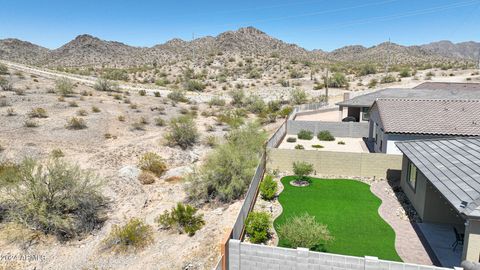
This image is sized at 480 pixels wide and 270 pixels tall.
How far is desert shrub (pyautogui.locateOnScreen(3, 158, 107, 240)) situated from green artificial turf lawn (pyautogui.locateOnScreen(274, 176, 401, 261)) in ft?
27.3

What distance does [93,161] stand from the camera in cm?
2144

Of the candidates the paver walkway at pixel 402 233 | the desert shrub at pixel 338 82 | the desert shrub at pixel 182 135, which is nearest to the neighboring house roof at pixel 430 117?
the paver walkway at pixel 402 233

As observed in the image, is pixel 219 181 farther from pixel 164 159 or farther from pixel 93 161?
pixel 93 161

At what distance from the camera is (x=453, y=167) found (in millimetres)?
12812

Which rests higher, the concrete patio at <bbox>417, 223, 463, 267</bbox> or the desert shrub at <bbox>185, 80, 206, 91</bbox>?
the desert shrub at <bbox>185, 80, 206, 91</bbox>

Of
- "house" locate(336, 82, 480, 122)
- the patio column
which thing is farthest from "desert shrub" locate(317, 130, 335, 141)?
the patio column

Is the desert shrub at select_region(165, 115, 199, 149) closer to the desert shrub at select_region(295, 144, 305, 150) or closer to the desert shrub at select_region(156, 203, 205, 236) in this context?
the desert shrub at select_region(295, 144, 305, 150)

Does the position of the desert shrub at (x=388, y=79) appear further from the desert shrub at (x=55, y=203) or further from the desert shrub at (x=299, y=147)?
the desert shrub at (x=55, y=203)

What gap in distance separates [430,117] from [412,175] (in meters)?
7.21

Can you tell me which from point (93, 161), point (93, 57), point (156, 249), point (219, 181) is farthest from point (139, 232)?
point (93, 57)

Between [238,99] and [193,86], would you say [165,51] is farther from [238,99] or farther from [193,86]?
[238,99]

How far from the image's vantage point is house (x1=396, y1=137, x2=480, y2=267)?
977 cm

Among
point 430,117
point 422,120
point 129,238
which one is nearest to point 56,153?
point 129,238

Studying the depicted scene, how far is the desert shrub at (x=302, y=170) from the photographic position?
63.8 feet
